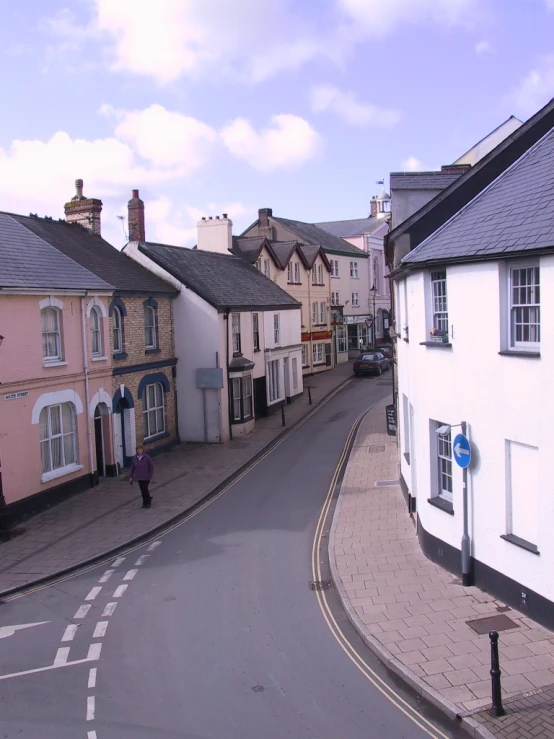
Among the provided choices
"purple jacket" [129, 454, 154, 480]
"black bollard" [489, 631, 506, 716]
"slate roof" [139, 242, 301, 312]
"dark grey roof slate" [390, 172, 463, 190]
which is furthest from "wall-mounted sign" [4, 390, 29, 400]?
"black bollard" [489, 631, 506, 716]

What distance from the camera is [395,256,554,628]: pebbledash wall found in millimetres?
10195

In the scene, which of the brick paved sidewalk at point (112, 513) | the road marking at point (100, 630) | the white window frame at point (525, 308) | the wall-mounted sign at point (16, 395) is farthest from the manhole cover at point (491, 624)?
the wall-mounted sign at point (16, 395)

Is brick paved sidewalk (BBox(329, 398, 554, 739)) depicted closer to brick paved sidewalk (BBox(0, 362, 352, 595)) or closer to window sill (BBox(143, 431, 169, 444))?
brick paved sidewalk (BBox(0, 362, 352, 595))

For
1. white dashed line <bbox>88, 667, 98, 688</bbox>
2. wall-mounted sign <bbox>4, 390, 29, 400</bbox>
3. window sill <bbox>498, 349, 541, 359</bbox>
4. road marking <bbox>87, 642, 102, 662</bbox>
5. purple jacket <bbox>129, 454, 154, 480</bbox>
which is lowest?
road marking <bbox>87, 642, 102, 662</bbox>

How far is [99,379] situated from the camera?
2219 cm

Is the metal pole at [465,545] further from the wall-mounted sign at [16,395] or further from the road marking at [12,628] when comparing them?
the wall-mounted sign at [16,395]

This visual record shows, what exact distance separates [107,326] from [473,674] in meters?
→ 17.1

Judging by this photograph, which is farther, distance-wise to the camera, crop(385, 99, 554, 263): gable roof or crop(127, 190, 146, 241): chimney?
crop(127, 190, 146, 241): chimney

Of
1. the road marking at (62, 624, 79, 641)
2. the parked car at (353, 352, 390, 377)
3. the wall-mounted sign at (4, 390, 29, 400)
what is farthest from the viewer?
the parked car at (353, 352, 390, 377)

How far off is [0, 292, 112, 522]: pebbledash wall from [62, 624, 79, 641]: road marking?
6420mm

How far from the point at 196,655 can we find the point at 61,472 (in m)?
11.1

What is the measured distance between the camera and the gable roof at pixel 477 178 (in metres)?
13.7

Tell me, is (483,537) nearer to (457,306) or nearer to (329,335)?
(457,306)

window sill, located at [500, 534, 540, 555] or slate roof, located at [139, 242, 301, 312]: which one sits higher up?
slate roof, located at [139, 242, 301, 312]
